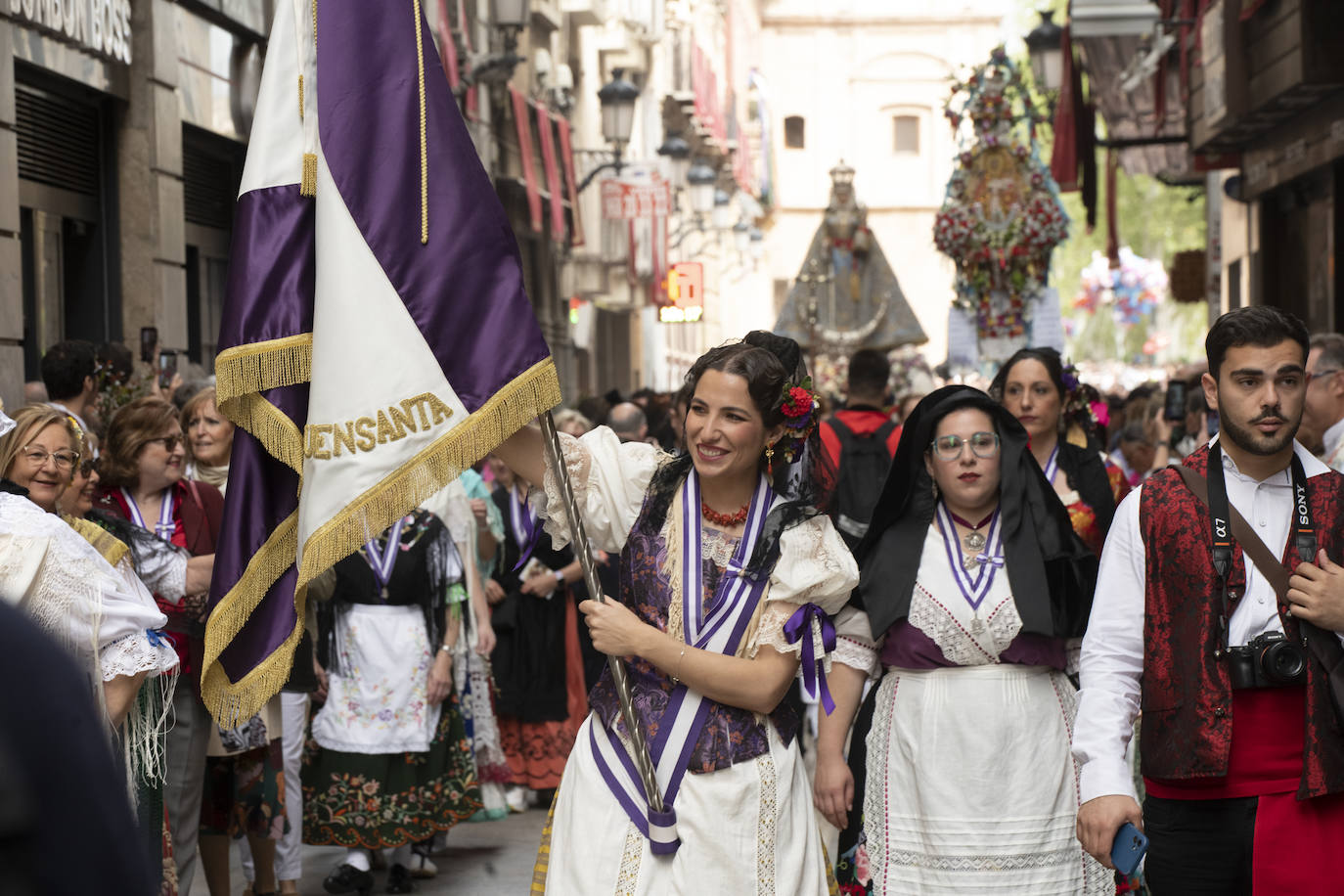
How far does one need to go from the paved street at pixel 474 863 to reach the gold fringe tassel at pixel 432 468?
155 inches

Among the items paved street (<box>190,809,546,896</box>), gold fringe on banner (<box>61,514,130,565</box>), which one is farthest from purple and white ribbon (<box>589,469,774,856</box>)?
paved street (<box>190,809,546,896</box>)

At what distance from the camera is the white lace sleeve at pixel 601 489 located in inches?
178

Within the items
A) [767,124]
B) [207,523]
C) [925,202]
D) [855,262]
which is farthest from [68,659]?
[925,202]

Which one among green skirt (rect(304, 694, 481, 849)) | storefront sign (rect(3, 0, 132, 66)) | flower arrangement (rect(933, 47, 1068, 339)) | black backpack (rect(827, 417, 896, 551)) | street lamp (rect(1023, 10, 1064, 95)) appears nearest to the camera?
green skirt (rect(304, 694, 481, 849))

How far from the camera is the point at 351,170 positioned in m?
4.55

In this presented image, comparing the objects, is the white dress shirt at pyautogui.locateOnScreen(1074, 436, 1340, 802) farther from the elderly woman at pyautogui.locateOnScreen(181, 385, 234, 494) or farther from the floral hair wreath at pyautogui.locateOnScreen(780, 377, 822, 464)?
the elderly woman at pyautogui.locateOnScreen(181, 385, 234, 494)

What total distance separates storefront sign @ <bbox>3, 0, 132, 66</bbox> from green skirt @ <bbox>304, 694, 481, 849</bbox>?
16.2ft

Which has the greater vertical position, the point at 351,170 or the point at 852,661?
the point at 351,170

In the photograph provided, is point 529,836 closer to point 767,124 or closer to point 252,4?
point 252,4

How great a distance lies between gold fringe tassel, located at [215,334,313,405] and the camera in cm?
450

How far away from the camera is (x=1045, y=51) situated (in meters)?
17.5

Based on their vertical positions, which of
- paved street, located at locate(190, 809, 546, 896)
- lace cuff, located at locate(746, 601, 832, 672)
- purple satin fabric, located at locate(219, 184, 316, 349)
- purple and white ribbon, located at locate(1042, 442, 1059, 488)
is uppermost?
purple satin fabric, located at locate(219, 184, 316, 349)

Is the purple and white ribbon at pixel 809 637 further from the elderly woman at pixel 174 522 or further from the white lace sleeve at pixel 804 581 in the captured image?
the elderly woman at pixel 174 522

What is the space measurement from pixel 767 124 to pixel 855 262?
40.8 metres
